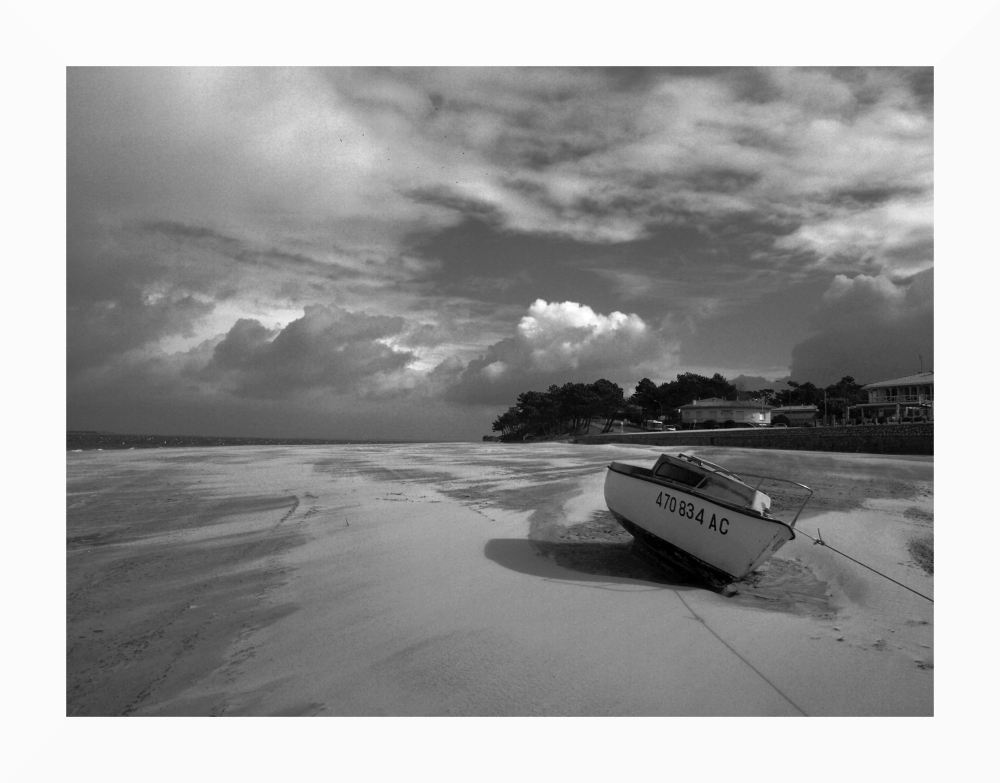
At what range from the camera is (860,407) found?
25.7 metres

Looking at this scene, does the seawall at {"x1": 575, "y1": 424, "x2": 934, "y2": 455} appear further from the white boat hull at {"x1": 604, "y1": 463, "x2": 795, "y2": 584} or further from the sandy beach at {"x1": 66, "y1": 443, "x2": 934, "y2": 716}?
the white boat hull at {"x1": 604, "y1": 463, "x2": 795, "y2": 584}

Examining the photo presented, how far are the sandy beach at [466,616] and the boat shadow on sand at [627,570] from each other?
36 millimetres

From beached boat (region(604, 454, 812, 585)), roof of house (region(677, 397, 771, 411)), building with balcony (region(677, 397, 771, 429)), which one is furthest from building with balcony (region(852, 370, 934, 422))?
roof of house (region(677, 397, 771, 411))

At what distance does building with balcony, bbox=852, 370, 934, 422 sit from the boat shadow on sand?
5233 mm

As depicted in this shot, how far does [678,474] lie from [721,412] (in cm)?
2941

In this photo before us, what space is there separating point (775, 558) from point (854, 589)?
1.19 m

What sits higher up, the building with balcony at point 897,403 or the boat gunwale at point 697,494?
the building with balcony at point 897,403

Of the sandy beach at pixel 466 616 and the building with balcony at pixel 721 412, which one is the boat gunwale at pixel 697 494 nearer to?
the sandy beach at pixel 466 616

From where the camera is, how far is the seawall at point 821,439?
1407cm

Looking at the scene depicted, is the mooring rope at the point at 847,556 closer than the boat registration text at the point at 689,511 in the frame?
Yes

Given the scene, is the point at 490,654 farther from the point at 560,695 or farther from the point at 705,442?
the point at 705,442

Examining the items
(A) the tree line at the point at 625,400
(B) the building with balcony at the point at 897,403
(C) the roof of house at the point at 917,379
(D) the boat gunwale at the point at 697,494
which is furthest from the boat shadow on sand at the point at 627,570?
(A) the tree line at the point at 625,400

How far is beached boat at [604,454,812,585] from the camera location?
5.43 m

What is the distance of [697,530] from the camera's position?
5.92 m
